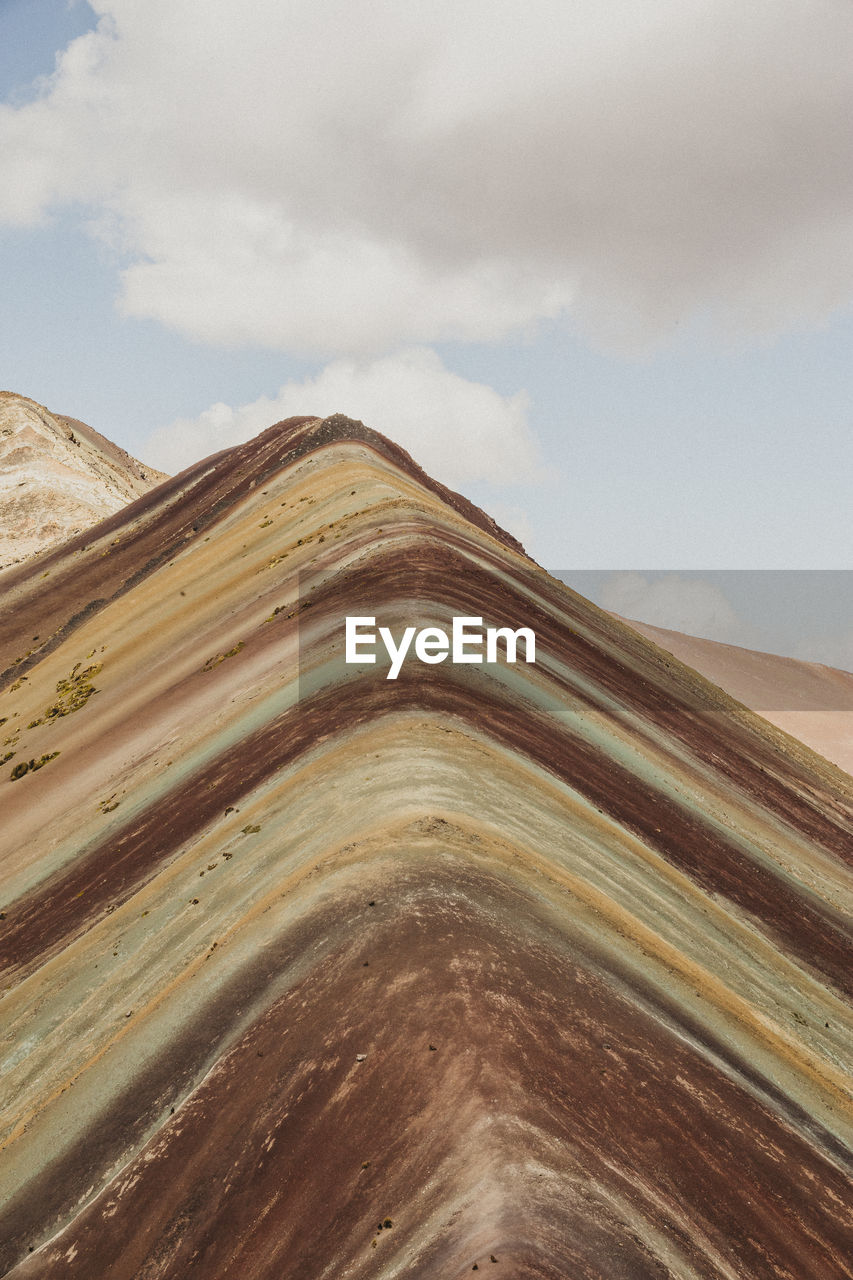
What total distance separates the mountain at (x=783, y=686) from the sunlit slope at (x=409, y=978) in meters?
68.4

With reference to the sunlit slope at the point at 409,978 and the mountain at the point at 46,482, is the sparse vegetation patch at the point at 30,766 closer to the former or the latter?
the sunlit slope at the point at 409,978

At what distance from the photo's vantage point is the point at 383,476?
55469 millimetres

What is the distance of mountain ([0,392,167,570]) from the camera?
Result: 99062mm

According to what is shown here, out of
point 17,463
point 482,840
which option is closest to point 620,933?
point 482,840

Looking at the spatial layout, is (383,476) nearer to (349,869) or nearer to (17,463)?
(349,869)

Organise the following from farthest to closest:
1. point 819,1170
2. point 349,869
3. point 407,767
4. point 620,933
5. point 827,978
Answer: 1. point 827,978
2. point 407,767
3. point 620,933
4. point 349,869
5. point 819,1170

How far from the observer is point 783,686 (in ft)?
395

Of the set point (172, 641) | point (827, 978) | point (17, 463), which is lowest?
A: point (827, 978)

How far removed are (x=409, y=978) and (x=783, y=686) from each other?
115388mm

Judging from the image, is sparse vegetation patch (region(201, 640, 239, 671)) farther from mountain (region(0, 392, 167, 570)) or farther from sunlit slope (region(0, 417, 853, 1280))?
mountain (region(0, 392, 167, 570))

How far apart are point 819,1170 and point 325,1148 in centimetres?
722

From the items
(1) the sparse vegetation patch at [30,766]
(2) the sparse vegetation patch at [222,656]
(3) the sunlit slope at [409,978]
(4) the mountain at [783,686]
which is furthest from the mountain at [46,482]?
(3) the sunlit slope at [409,978]

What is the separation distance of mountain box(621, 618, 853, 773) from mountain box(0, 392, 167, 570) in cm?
5962

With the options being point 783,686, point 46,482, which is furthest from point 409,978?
point 783,686
